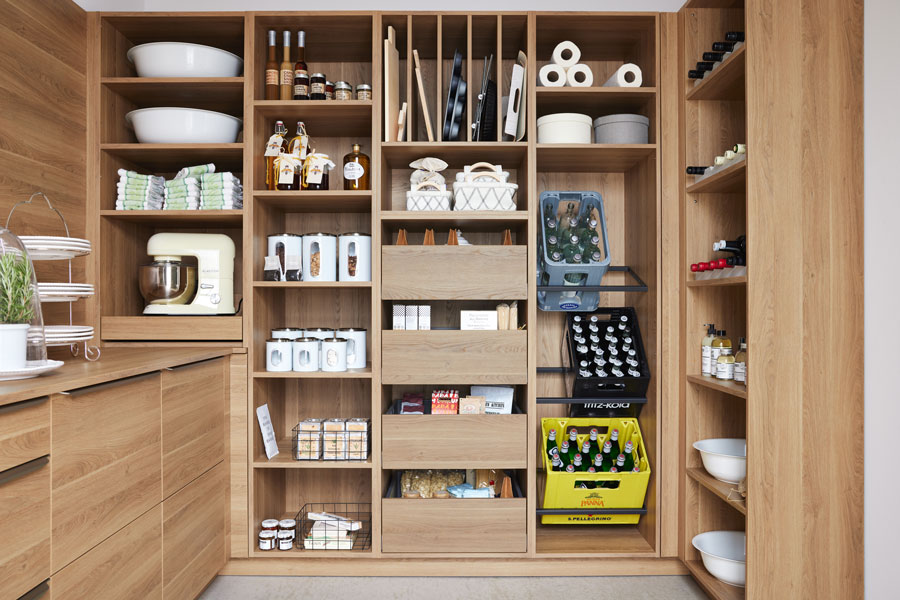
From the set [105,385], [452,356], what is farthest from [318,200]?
[105,385]

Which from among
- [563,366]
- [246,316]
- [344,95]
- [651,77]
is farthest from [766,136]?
[246,316]

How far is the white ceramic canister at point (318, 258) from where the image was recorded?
8.09ft

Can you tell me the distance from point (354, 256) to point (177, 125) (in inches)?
35.1

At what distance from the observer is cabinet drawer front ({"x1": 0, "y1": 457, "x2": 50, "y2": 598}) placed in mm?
1153

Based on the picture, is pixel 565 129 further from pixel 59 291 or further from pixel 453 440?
pixel 59 291

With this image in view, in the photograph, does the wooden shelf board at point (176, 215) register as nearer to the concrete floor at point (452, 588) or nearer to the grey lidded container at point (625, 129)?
the concrete floor at point (452, 588)

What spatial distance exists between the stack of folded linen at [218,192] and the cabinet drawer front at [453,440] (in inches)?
43.0

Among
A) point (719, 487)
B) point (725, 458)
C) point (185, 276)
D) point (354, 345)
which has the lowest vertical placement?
point (719, 487)

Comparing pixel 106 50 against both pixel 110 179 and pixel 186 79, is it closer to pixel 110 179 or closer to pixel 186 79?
pixel 186 79

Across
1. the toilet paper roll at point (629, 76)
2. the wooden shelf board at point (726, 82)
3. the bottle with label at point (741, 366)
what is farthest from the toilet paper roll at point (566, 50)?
the bottle with label at point (741, 366)

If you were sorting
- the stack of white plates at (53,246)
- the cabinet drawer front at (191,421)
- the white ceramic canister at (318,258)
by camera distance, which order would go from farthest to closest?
the white ceramic canister at (318,258)
the cabinet drawer front at (191,421)
the stack of white plates at (53,246)

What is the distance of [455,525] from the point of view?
2.38 meters

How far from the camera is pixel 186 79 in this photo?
2.40m

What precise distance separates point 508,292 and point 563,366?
1.98 ft
